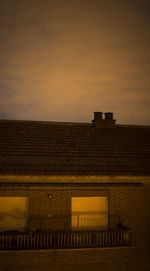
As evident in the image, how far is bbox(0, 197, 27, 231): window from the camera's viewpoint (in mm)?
10273

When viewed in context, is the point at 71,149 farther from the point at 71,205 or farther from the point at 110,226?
the point at 110,226

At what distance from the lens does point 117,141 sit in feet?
43.8

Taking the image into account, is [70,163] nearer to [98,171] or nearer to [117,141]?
[98,171]

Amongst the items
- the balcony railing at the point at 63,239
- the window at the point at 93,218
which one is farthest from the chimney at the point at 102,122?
the balcony railing at the point at 63,239

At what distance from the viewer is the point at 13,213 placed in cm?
1065

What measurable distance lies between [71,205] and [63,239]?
4.84 ft

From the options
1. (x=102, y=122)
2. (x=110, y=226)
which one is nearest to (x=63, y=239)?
(x=110, y=226)

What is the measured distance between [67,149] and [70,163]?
1.46 m

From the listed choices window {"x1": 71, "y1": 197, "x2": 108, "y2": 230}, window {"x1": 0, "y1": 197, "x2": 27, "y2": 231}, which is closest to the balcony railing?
window {"x1": 71, "y1": 197, "x2": 108, "y2": 230}

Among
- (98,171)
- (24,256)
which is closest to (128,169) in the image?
(98,171)

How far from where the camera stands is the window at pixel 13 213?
10273mm

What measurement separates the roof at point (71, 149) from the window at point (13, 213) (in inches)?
72.9

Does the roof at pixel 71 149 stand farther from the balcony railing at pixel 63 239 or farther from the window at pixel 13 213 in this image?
the balcony railing at pixel 63 239

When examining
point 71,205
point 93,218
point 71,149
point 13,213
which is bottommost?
point 93,218
